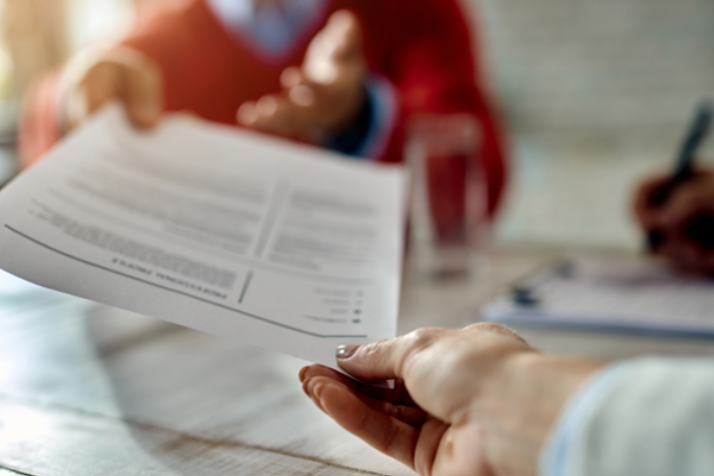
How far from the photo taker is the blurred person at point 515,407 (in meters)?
0.14

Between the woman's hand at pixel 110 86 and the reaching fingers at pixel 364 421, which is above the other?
the woman's hand at pixel 110 86

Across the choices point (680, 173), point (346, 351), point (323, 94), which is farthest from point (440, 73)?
point (346, 351)

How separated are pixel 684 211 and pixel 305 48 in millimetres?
813

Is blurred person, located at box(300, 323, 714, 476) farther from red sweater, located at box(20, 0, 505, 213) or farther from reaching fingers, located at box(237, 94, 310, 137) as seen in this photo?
red sweater, located at box(20, 0, 505, 213)

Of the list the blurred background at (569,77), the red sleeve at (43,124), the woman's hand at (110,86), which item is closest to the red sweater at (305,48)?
the red sleeve at (43,124)

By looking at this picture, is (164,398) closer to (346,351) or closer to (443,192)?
(346,351)

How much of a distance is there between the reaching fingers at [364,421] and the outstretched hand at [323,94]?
50 centimetres

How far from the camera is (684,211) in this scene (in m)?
0.60

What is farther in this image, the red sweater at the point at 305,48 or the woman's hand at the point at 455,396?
the red sweater at the point at 305,48

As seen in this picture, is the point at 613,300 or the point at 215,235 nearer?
the point at 215,235

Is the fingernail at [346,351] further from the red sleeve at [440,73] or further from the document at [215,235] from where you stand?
the red sleeve at [440,73]

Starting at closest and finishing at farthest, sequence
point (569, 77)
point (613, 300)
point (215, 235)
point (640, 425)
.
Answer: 1. point (640, 425)
2. point (215, 235)
3. point (613, 300)
4. point (569, 77)

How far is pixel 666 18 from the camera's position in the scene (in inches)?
107

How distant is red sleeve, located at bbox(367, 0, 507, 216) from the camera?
1.03m
